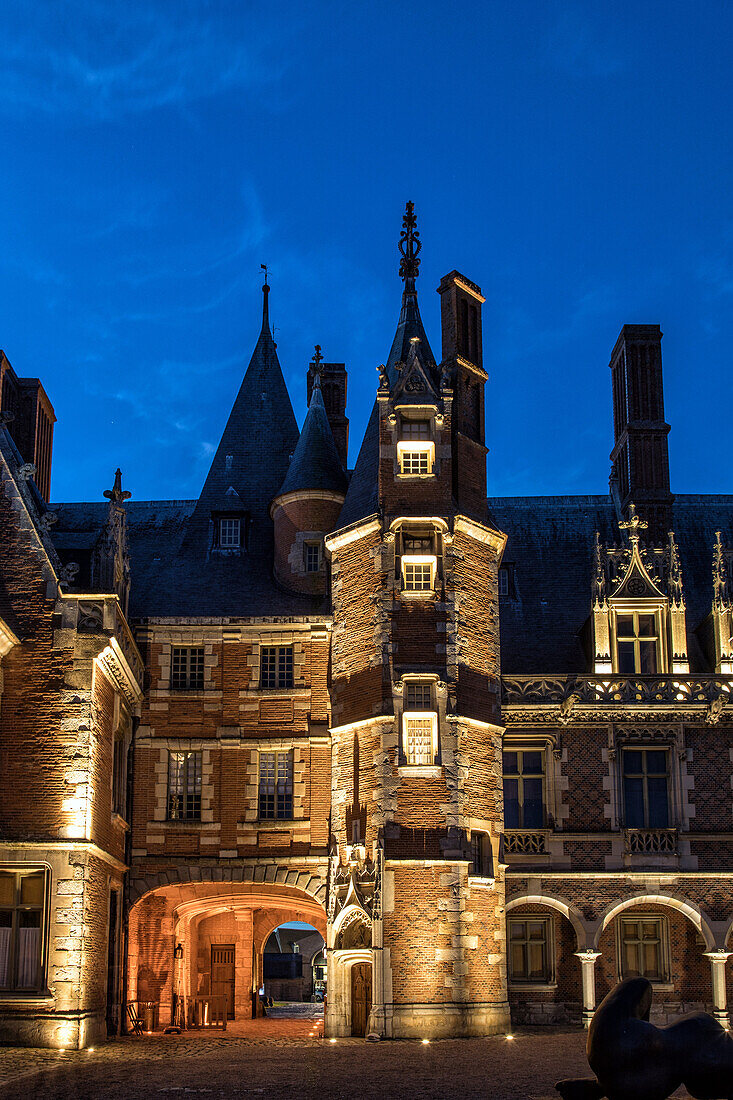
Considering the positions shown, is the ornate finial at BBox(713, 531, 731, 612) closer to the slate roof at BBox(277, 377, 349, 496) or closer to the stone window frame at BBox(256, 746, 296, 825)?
the slate roof at BBox(277, 377, 349, 496)

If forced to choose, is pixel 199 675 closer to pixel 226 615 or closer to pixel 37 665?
pixel 226 615

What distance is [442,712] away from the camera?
2850cm

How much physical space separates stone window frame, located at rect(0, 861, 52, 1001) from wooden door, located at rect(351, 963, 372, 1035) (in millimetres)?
7108

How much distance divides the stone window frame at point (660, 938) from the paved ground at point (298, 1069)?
3982 millimetres

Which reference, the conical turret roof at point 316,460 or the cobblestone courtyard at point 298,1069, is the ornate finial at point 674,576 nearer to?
the conical turret roof at point 316,460

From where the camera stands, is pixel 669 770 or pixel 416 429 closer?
pixel 416 429

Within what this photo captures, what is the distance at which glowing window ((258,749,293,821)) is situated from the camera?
31.0m

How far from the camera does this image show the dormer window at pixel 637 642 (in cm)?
3253

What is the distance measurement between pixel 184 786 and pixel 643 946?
1161cm

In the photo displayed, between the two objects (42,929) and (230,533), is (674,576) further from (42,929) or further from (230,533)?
(42,929)

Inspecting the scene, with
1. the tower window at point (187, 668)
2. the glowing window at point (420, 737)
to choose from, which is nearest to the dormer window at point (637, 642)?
the glowing window at point (420, 737)

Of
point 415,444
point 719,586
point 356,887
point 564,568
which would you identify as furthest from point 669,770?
point 415,444

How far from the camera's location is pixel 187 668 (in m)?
32.0

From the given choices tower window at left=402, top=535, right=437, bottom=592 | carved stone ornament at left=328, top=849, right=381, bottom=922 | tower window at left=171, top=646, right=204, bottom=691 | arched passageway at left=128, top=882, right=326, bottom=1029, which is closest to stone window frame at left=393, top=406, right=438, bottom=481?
tower window at left=402, top=535, right=437, bottom=592
